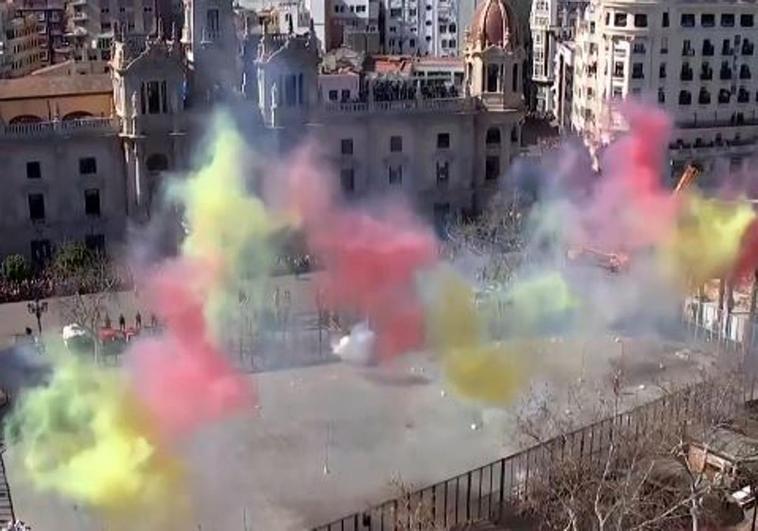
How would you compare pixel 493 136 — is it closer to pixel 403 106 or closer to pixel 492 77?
pixel 492 77

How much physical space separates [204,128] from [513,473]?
77.3 feet

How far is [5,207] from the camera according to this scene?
153 feet

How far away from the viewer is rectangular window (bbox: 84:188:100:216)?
47.9 m

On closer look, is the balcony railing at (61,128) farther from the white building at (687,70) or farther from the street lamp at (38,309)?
the white building at (687,70)

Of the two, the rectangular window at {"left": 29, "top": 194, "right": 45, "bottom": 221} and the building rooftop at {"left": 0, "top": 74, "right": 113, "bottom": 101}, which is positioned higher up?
the building rooftop at {"left": 0, "top": 74, "right": 113, "bottom": 101}

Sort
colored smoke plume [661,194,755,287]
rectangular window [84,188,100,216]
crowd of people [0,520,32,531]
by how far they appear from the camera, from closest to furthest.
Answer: crowd of people [0,520,32,531] → colored smoke plume [661,194,755,287] → rectangular window [84,188,100,216]

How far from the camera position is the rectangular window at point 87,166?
156ft

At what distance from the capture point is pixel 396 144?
52.2 meters

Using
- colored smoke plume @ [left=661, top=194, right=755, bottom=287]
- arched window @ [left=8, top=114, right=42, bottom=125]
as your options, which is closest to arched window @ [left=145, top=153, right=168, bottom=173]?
arched window @ [left=8, top=114, right=42, bottom=125]

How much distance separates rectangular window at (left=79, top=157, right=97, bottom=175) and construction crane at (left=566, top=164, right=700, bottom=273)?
19.2 m

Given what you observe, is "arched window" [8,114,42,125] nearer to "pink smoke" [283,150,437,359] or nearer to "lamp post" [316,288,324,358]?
"pink smoke" [283,150,437,359]

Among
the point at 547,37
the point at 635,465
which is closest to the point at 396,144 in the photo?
the point at 635,465

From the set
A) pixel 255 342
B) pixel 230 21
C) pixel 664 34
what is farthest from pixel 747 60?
pixel 255 342

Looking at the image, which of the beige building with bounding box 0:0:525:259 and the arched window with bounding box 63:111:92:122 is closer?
the beige building with bounding box 0:0:525:259
